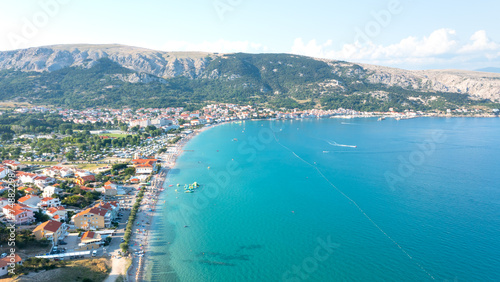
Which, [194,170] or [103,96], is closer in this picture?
[194,170]

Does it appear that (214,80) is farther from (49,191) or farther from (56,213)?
(56,213)

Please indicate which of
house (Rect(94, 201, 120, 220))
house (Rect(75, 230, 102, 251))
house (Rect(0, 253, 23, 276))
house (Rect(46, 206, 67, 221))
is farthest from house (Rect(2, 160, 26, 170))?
house (Rect(0, 253, 23, 276))

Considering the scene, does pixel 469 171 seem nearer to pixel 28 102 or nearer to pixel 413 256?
pixel 413 256

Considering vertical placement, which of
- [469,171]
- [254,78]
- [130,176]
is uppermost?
[254,78]

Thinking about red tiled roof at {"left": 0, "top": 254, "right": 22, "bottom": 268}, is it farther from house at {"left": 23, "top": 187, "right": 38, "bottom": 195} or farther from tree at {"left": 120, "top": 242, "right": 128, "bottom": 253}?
house at {"left": 23, "top": 187, "right": 38, "bottom": 195}

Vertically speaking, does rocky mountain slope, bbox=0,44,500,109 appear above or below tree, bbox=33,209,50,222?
above

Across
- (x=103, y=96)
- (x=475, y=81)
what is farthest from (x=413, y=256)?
(x=475, y=81)
